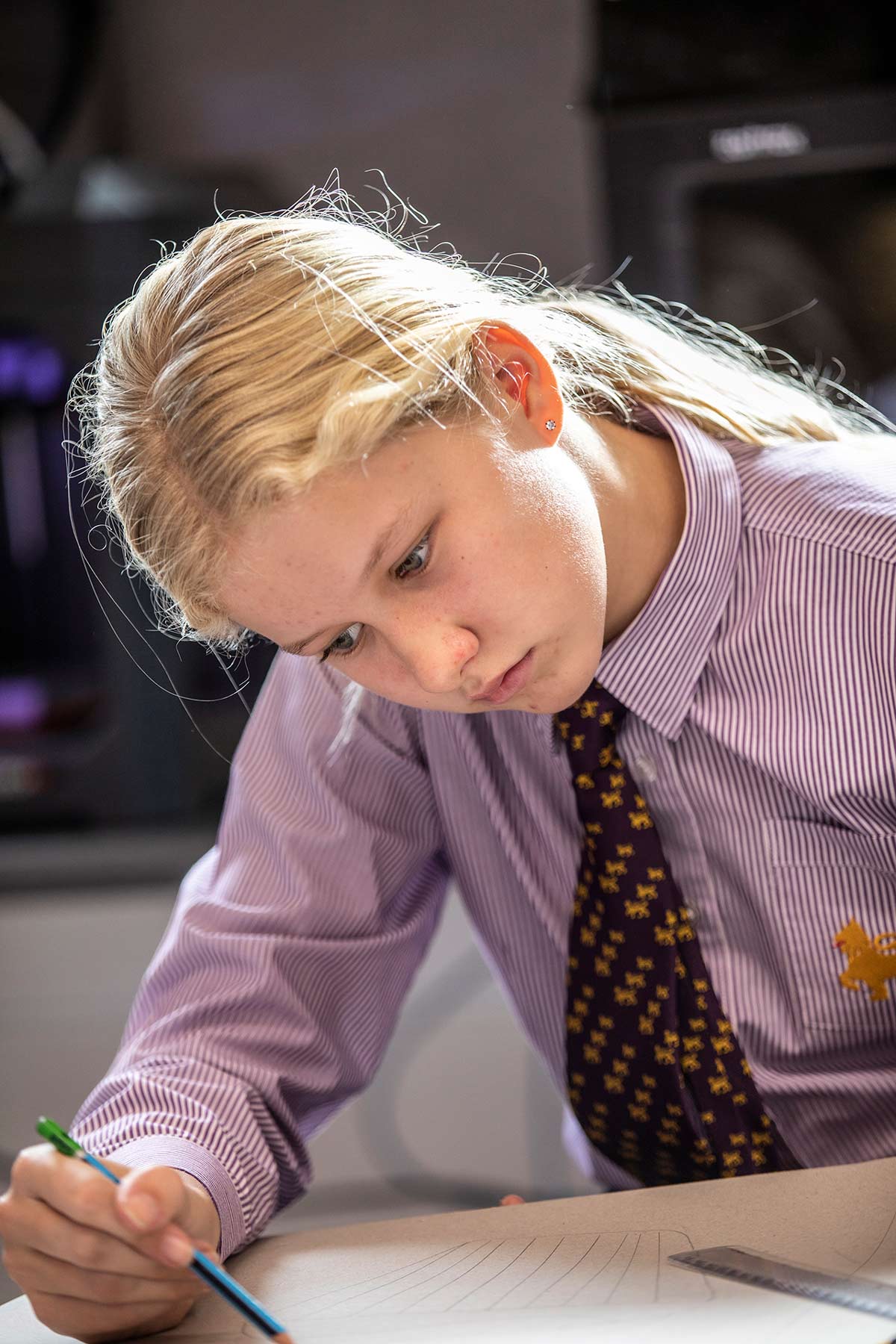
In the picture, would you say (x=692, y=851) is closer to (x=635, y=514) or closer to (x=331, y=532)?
(x=635, y=514)

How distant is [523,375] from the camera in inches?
27.4

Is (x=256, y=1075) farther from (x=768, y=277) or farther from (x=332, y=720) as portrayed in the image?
(x=768, y=277)

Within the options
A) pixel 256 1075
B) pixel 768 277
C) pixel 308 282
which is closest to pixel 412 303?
pixel 308 282

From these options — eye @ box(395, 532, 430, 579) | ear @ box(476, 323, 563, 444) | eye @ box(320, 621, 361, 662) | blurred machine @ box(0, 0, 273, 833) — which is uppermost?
ear @ box(476, 323, 563, 444)

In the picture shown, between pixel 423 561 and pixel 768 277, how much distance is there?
1034mm

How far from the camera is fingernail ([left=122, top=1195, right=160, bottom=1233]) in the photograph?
567 millimetres

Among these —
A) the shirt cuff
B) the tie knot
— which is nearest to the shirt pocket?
the tie knot

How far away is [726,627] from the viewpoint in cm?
79

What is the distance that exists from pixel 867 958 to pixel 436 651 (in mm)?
322

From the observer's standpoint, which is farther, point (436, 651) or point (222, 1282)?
point (436, 651)

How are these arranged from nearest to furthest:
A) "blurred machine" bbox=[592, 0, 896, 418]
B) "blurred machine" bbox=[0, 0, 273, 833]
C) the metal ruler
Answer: the metal ruler < "blurred machine" bbox=[592, 0, 896, 418] < "blurred machine" bbox=[0, 0, 273, 833]

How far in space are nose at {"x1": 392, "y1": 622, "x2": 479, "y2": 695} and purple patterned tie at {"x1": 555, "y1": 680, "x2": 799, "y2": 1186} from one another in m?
0.16

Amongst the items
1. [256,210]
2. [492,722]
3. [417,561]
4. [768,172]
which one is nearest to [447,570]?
[417,561]

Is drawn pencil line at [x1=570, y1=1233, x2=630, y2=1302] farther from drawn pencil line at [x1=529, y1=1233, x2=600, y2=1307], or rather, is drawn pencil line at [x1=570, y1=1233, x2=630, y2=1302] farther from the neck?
the neck
